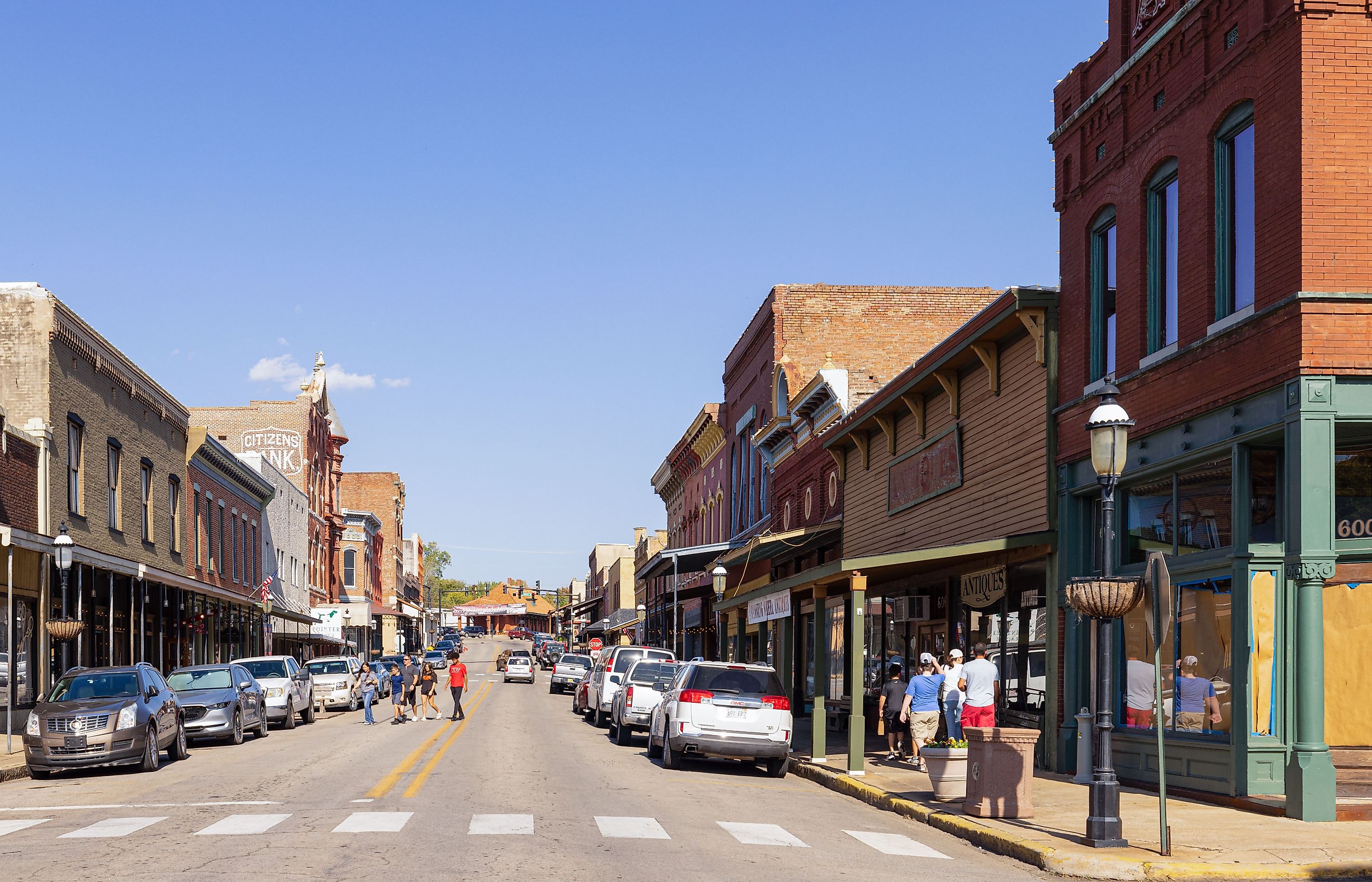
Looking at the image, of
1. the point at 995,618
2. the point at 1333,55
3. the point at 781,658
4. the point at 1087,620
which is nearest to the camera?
the point at 1333,55

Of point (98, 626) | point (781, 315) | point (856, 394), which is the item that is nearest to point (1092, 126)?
point (856, 394)

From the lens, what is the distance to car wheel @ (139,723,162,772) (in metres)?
21.5

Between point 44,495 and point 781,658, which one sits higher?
point 44,495

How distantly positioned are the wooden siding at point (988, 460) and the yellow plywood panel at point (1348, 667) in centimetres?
575

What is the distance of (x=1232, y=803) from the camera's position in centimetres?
1508

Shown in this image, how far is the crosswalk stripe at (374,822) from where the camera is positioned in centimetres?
1266

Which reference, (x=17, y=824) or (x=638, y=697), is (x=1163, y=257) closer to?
(x=17, y=824)

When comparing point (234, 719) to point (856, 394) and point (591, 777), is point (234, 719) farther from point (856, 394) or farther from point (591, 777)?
point (856, 394)

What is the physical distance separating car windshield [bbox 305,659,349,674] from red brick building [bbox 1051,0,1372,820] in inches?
1292

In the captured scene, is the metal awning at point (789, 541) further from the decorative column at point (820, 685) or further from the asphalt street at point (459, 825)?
the asphalt street at point (459, 825)

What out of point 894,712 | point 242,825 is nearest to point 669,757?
point 894,712

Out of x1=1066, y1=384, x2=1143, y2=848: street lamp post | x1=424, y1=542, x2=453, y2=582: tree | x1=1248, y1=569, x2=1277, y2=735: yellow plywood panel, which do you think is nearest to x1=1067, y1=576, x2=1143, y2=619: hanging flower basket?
x1=1066, y1=384, x2=1143, y2=848: street lamp post

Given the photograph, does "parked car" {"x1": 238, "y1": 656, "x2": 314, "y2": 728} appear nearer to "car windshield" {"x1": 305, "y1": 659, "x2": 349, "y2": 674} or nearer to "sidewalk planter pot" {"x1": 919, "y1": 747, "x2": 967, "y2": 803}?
"car windshield" {"x1": 305, "y1": 659, "x2": 349, "y2": 674}

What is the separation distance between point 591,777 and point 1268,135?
11.4 meters
